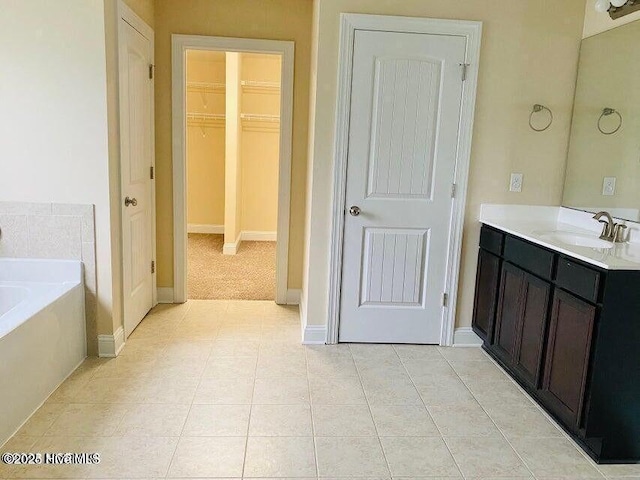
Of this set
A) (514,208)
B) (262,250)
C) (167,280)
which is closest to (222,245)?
(262,250)

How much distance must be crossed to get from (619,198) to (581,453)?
1375 millimetres

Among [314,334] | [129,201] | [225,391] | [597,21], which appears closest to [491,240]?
[314,334]

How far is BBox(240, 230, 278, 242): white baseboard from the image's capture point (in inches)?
266

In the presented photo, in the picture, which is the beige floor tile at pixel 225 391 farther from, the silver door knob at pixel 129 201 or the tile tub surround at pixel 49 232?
the silver door knob at pixel 129 201

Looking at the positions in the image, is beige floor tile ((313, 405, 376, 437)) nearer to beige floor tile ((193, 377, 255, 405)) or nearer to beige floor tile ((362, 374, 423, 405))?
beige floor tile ((362, 374, 423, 405))

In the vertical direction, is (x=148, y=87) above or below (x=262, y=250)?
above

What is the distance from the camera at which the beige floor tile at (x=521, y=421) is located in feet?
7.63

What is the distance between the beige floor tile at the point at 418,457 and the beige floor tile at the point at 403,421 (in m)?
0.04

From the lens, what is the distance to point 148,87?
3514 mm

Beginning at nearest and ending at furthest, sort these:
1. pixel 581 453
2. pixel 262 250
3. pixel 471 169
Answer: pixel 581 453
pixel 471 169
pixel 262 250

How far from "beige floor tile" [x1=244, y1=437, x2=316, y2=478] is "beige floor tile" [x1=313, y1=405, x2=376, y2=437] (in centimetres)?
12

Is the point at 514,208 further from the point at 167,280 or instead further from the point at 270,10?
the point at 167,280

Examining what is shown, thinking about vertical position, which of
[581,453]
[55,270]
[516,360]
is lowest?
[581,453]

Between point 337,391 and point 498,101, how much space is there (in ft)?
6.65
